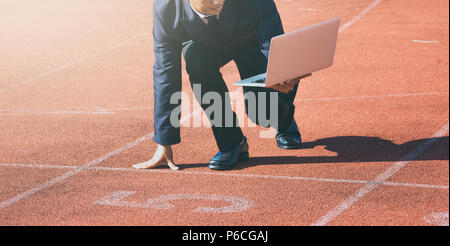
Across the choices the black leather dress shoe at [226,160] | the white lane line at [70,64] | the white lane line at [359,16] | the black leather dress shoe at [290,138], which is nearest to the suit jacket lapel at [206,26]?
the black leather dress shoe at [226,160]

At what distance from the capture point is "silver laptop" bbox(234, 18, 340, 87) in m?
5.87

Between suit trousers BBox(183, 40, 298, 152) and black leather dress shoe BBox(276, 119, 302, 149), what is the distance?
0.35 m

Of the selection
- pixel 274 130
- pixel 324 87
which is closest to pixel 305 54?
pixel 274 130

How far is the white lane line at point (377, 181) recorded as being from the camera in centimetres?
555

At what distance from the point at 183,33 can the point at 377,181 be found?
2069 millimetres

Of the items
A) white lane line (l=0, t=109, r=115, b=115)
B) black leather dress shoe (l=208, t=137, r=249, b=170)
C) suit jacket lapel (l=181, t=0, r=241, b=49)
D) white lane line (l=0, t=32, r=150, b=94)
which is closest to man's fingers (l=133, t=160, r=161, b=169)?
black leather dress shoe (l=208, t=137, r=249, b=170)

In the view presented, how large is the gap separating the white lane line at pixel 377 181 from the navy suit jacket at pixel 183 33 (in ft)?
4.60

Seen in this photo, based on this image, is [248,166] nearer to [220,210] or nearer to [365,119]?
[220,210]

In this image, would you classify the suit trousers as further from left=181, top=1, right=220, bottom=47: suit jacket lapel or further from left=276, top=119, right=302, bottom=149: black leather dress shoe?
left=276, top=119, right=302, bottom=149: black leather dress shoe

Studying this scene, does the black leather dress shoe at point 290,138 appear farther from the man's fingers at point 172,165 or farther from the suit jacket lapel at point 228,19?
the suit jacket lapel at point 228,19

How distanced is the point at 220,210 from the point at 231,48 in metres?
1.63

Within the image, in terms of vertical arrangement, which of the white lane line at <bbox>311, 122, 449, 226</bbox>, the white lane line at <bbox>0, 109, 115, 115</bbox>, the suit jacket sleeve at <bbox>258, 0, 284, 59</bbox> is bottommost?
the white lane line at <bbox>0, 109, 115, 115</bbox>

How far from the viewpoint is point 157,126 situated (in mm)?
6598

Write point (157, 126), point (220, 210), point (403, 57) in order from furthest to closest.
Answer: point (403, 57)
point (157, 126)
point (220, 210)
